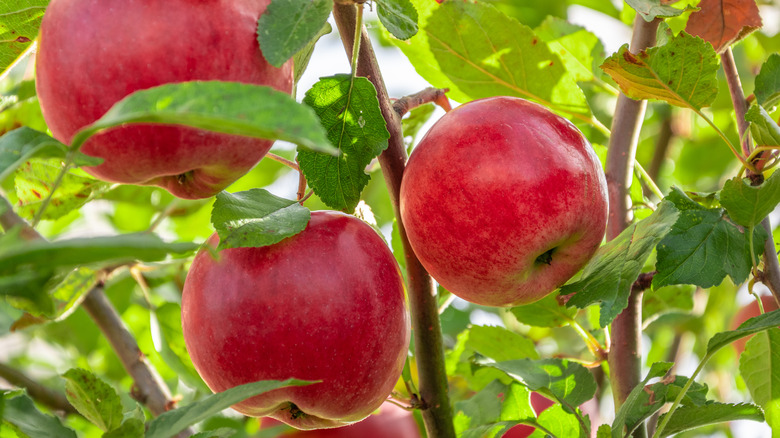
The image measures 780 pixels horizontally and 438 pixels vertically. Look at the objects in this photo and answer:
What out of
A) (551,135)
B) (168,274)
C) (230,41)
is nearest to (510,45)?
(551,135)

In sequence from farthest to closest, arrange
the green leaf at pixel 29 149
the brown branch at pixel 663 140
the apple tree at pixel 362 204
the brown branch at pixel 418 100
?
1. the brown branch at pixel 663 140
2. the brown branch at pixel 418 100
3. the apple tree at pixel 362 204
4. the green leaf at pixel 29 149

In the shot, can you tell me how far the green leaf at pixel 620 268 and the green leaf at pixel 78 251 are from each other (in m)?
0.47

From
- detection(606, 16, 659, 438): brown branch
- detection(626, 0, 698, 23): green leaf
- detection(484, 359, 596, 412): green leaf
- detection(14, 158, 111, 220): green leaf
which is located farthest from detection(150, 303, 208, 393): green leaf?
detection(626, 0, 698, 23): green leaf

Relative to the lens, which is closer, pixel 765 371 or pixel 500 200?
pixel 500 200

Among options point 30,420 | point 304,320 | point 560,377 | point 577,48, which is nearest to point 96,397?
point 30,420

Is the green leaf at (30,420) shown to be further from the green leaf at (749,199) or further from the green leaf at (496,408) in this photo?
the green leaf at (749,199)

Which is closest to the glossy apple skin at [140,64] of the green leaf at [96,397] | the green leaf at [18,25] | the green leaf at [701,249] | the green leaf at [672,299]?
the green leaf at [18,25]

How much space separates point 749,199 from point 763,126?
82 mm

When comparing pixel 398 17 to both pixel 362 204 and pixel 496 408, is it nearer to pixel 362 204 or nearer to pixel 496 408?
pixel 362 204

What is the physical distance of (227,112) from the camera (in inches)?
18.0

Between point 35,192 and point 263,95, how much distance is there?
600mm

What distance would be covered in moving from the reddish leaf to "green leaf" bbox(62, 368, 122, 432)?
84 cm

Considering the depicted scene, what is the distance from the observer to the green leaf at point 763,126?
0.78 m

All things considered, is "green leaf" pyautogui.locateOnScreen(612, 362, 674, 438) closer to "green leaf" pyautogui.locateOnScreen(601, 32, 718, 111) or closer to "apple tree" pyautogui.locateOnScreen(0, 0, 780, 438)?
"apple tree" pyautogui.locateOnScreen(0, 0, 780, 438)
